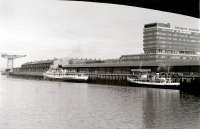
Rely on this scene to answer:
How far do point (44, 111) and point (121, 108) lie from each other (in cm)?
186

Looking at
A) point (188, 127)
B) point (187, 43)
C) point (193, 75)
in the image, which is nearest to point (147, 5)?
point (188, 127)

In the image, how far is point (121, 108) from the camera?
29.6 feet

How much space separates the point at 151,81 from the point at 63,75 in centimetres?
785

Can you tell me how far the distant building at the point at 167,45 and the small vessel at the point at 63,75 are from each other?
4.02m

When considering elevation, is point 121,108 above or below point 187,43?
below

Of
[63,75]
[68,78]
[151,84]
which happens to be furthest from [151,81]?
[63,75]

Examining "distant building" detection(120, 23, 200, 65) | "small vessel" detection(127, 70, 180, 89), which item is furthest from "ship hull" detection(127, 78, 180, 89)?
"distant building" detection(120, 23, 200, 65)

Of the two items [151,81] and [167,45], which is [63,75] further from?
[151,81]

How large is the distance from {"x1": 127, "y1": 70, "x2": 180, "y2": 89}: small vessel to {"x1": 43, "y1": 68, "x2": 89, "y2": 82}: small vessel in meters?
4.35

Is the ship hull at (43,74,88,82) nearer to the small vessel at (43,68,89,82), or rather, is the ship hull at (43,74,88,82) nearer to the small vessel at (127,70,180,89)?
the small vessel at (43,68,89,82)

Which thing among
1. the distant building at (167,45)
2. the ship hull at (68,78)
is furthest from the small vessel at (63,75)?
the distant building at (167,45)

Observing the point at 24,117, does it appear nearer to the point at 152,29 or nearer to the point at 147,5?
the point at 147,5

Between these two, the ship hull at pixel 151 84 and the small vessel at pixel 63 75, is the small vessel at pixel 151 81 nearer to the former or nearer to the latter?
the ship hull at pixel 151 84

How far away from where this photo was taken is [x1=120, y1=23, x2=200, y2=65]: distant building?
21.0m
